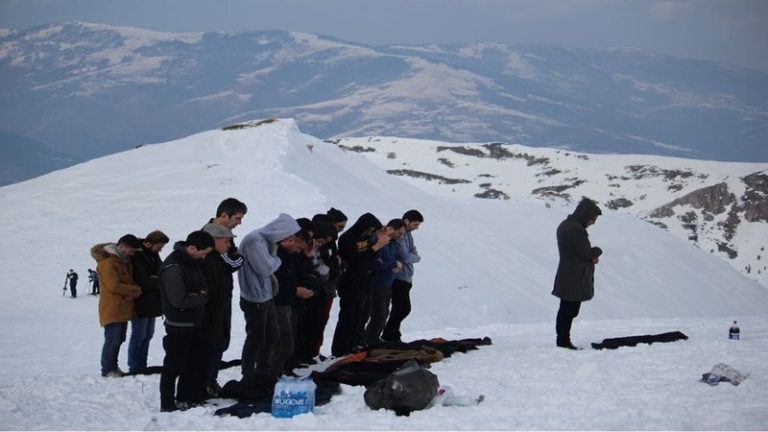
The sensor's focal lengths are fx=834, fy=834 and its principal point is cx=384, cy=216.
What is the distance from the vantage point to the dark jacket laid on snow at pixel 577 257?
33.2ft

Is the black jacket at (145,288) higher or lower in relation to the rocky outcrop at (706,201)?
lower

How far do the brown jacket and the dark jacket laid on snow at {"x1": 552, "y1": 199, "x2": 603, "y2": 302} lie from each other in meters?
5.13

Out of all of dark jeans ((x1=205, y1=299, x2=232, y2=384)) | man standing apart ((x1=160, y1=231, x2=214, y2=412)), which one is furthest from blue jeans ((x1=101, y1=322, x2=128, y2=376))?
man standing apart ((x1=160, y1=231, x2=214, y2=412))

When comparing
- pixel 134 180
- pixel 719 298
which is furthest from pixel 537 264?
pixel 134 180

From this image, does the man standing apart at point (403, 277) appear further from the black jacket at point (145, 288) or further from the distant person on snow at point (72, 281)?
the distant person on snow at point (72, 281)

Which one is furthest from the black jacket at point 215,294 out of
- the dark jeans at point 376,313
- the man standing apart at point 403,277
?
the man standing apart at point 403,277

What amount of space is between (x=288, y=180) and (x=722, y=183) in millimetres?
55978

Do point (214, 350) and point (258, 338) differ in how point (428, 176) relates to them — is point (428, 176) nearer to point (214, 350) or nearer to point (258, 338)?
point (258, 338)

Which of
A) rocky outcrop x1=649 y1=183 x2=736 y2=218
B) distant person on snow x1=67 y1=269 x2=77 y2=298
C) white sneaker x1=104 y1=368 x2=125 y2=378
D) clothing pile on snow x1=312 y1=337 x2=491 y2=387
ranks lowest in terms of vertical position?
white sneaker x1=104 y1=368 x2=125 y2=378

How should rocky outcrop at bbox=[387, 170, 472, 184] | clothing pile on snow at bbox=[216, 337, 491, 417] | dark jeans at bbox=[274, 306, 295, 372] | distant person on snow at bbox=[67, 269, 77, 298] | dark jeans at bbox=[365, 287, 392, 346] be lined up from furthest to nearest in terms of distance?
rocky outcrop at bbox=[387, 170, 472, 184] → distant person on snow at bbox=[67, 269, 77, 298] → dark jeans at bbox=[365, 287, 392, 346] → dark jeans at bbox=[274, 306, 295, 372] → clothing pile on snow at bbox=[216, 337, 491, 417]

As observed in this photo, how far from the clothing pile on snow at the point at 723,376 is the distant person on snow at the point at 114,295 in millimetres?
6307

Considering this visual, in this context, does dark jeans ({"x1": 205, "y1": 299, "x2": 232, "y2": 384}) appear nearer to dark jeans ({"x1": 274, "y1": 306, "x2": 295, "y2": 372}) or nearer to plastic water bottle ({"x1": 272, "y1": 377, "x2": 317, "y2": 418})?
dark jeans ({"x1": 274, "y1": 306, "x2": 295, "y2": 372})

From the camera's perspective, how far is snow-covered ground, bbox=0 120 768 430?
728 cm

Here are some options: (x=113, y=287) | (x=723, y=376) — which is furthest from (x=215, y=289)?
(x=723, y=376)
